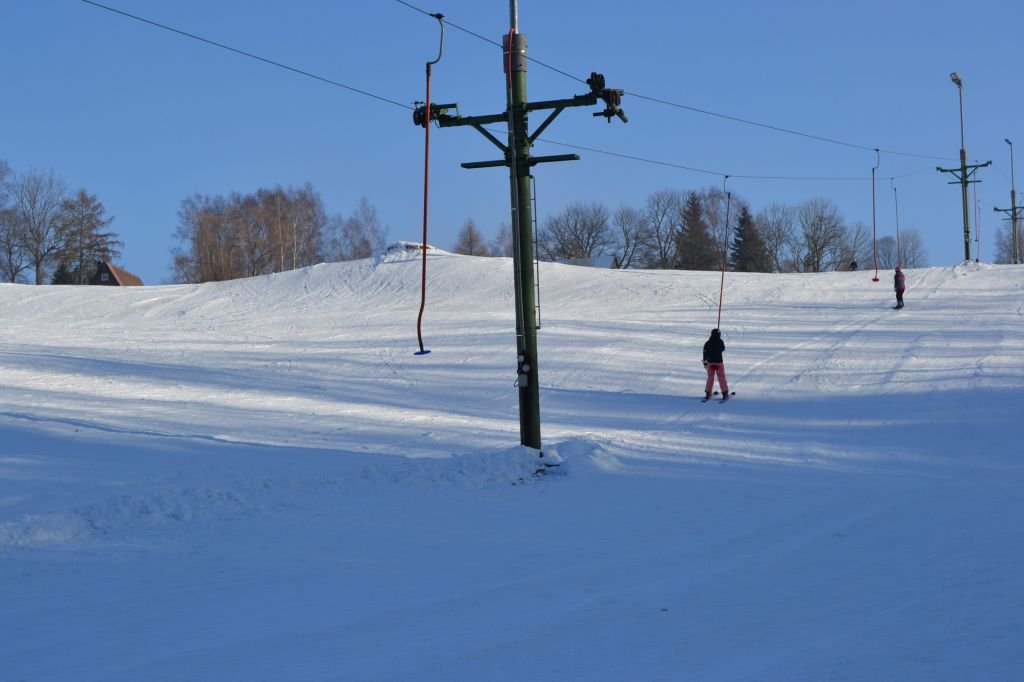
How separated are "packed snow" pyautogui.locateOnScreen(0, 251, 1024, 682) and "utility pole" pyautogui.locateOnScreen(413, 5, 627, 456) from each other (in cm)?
91

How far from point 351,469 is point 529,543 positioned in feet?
14.6

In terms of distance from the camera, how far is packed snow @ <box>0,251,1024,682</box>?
597 cm

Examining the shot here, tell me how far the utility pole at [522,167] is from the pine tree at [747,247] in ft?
283

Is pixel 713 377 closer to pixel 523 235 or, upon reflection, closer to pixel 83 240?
pixel 523 235

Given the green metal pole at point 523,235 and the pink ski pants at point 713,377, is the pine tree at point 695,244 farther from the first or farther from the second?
the green metal pole at point 523,235

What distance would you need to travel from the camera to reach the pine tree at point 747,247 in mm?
97062

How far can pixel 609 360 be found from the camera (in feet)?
79.5

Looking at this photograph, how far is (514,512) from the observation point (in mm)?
10648

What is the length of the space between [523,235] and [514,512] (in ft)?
16.8

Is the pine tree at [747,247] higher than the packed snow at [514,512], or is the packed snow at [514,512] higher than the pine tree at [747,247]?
the pine tree at [747,247]

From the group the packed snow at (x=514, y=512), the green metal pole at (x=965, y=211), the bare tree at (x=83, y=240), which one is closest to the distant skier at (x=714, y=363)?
the packed snow at (x=514, y=512)

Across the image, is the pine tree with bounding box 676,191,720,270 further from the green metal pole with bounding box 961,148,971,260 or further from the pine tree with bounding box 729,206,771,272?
the green metal pole with bounding box 961,148,971,260

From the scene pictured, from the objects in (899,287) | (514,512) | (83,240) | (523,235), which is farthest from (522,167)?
(83,240)

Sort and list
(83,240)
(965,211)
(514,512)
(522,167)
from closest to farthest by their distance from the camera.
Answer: (514,512)
(522,167)
(965,211)
(83,240)
